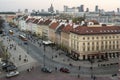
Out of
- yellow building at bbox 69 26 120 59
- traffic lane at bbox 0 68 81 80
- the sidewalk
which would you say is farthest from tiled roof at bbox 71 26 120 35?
traffic lane at bbox 0 68 81 80

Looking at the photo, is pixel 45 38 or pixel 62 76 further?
pixel 45 38

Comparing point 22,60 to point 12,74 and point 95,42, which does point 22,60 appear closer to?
point 12,74

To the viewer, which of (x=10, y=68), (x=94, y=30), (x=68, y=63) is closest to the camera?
(x=10, y=68)

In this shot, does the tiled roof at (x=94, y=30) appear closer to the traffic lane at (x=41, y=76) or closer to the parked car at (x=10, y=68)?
the traffic lane at (x=41, y=76)

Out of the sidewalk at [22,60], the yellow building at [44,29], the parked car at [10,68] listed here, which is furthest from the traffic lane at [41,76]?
the yellow building at [44,29]

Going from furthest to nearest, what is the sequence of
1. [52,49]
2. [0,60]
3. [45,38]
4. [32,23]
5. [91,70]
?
[32,23] → [45,38] → [52,49] → [0,60] → [91,70]

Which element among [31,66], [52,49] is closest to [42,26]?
[52,49]

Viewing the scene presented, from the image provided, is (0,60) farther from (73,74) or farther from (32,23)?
(32,23)

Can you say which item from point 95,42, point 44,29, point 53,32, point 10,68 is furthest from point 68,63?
point 44,29

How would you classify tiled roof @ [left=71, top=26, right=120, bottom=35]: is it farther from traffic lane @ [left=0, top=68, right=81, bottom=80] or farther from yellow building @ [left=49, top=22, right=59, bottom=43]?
yellow building @ [left=49, top=22, right=59, bottom=43]
